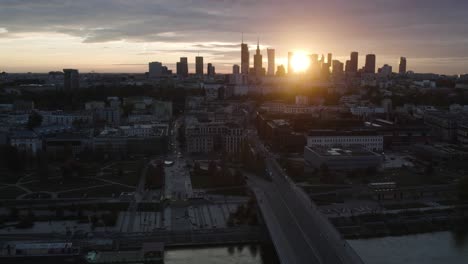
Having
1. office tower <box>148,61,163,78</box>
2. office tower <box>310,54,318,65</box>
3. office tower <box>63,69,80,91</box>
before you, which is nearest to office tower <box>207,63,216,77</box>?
office tower <box>148,61,163,78</box>

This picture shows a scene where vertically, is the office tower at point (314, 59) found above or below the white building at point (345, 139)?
above

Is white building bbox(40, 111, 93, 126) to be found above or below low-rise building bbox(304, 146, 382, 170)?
above

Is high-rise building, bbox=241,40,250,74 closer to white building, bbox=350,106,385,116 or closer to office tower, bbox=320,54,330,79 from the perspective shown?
office tower, bbox=320,54,330,79

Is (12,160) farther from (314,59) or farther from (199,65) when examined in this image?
(199,65)

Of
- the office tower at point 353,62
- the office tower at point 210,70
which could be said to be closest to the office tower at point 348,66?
the office tower at point 353,62

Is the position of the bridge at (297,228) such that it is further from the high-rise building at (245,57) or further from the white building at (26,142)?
the high-rise building at (245,57)

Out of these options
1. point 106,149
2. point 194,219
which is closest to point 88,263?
point 194,219
